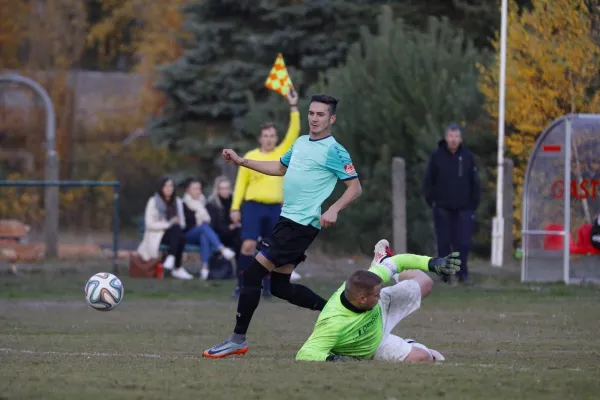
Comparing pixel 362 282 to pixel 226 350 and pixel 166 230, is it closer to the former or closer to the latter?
pixel 226 350

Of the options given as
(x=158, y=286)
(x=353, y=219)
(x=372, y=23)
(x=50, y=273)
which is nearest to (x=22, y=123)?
(x=372, y=23)

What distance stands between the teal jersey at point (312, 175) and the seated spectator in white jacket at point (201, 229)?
9.70 m

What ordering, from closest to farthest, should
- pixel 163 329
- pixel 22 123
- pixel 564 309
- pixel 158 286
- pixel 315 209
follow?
pixel 315 209, pixel 163 329, pixel 564 309, pixel 158 286, pixel 22 123

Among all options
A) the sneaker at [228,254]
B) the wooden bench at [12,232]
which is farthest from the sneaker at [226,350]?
the wooden bench at [12,232]

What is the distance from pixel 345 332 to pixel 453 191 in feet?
29.1

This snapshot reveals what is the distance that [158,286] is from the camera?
716 inches

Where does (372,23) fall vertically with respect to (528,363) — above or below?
above

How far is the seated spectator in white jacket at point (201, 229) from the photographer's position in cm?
1967

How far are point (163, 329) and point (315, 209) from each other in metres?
3.14

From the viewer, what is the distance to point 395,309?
9.20m

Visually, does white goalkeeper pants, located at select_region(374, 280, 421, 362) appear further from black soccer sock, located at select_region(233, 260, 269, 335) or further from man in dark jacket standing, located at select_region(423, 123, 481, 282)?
man in dark jacket standing, located at select_region(423, 123, 481, 282)

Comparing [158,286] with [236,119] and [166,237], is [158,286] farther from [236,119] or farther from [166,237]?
[236,119]

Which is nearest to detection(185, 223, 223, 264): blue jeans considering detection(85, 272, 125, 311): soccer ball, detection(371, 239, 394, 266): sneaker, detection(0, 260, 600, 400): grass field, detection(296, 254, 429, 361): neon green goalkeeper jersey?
detection(0, 260, 600, 400): grass field

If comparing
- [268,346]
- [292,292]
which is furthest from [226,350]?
[268,346]
